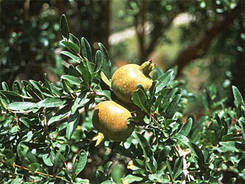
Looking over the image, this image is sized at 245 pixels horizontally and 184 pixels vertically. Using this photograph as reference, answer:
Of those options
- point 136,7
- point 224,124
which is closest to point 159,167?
point 224,124

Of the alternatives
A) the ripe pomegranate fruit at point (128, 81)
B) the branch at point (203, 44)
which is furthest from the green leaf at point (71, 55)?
the branch at point (203, 44)

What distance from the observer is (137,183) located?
1058 millimetres

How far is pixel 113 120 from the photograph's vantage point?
98 centimetres

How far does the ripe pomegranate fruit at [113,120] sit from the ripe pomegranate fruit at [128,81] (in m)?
0.04

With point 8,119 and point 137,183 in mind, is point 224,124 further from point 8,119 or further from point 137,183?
point 8,119

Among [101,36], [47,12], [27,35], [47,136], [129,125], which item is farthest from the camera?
[101,36]

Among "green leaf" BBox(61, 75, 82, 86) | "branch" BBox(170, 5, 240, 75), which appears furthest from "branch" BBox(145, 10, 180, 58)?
"green leaf" BBox(61, 75, 82, 86)

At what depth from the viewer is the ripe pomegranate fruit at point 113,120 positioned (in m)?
0.98

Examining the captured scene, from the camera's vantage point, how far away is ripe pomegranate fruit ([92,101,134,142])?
0.98 metres

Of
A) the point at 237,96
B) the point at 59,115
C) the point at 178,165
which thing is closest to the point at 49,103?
the point at 59,115

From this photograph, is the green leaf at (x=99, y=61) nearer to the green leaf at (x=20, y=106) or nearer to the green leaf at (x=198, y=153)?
the green leaf at (x=20, y=106)

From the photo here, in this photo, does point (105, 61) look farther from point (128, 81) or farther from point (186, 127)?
point (186, 127)

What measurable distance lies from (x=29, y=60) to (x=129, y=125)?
1124 millimetres

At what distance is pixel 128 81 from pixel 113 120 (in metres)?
0.11
